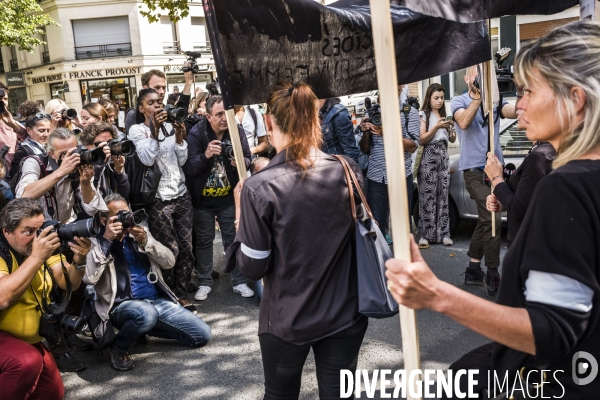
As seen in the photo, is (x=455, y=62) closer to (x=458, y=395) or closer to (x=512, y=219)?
(x=512, y=219)

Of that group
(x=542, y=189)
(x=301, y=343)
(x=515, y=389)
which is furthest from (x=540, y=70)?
(x=301, y=343)

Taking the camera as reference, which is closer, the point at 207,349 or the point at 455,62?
the point at 455,62

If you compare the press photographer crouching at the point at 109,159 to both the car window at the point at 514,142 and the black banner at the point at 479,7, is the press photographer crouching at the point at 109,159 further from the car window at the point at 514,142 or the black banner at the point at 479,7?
the car window at the point at 514,142

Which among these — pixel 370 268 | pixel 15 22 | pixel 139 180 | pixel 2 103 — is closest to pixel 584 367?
pixel 370 268

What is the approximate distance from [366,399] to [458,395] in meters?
1.78

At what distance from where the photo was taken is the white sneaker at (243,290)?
5492 millimetres

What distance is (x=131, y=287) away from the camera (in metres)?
4.38

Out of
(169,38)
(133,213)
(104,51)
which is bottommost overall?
(133,213)

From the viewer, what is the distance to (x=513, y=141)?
6.63 meters

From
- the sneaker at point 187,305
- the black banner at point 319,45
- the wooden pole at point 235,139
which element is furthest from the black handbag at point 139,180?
the wooden pole at point 235,139

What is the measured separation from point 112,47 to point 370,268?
29070 mm

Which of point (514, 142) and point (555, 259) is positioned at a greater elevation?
point (555, 259)

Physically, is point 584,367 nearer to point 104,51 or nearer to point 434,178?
point 434,178

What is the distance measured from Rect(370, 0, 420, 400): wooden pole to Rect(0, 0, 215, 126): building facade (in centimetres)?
2763
